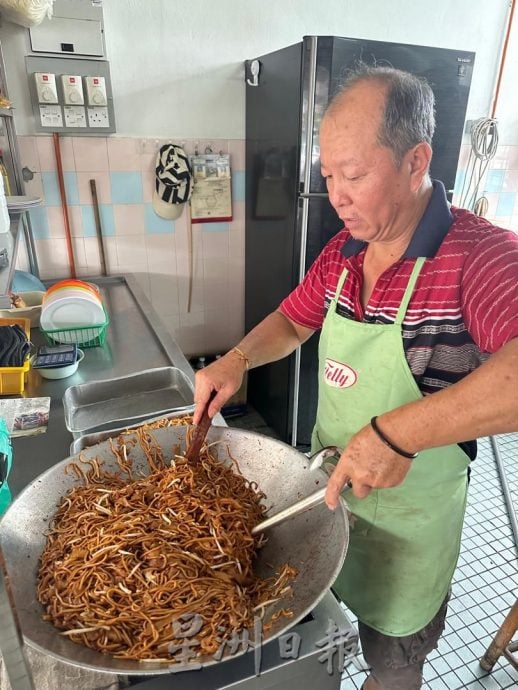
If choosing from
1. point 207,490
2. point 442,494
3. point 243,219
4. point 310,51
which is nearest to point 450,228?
point 442,494

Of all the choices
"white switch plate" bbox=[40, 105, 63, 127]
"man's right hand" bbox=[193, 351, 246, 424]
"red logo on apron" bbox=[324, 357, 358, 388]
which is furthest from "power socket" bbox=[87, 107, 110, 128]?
"red logo on apron" bbox=[324, 357, 358, 388]

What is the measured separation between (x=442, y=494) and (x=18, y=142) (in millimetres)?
2343

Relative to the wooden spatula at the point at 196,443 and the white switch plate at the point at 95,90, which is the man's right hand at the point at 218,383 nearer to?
the wooden spatula at the point at 196,443

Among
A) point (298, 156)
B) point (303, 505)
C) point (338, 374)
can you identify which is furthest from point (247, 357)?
point (298, 156)

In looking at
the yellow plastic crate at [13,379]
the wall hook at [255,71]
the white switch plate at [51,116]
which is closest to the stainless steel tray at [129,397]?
the yellow plastic crate at [13,379]

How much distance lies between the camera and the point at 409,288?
1022 mm

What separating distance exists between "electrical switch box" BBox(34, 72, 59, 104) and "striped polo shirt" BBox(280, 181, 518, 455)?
6.28 ft

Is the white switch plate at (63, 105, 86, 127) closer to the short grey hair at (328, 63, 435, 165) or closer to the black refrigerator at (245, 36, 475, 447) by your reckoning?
the black refrigerator at (245, 36, 475, 447)

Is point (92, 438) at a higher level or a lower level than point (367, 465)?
lower

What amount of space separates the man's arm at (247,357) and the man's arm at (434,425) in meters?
0.39

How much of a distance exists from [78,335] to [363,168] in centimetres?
128

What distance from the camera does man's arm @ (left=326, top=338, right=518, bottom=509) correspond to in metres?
0.80

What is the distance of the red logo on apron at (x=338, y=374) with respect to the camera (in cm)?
114

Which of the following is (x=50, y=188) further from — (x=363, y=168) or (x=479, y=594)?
(x=479, y=594)
